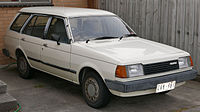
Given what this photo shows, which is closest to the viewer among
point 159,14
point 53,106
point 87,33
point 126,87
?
point 126,87

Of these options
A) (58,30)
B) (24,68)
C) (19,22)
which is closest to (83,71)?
(58,30)

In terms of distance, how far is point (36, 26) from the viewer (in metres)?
7.36

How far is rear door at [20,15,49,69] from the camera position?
7.12 metres

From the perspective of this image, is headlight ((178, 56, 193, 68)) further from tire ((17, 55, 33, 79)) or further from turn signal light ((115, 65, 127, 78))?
tire ((17, 55, 33, 79))

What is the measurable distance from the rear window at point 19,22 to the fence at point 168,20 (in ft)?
9.93

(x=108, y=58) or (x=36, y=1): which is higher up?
(x=36, y=1)

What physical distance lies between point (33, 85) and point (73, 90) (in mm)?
988

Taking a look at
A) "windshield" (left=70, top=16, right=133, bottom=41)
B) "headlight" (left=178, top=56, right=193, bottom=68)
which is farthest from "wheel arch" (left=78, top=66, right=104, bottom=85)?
"headlight" (left=178, top=56, right=193, bottom=68)

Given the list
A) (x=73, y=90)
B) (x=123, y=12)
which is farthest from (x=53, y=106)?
(x=123, y=12)

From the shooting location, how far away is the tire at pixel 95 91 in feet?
18.4

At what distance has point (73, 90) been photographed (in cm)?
705

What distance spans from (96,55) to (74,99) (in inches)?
49.1

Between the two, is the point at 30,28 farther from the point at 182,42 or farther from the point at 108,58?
the point at 182,42

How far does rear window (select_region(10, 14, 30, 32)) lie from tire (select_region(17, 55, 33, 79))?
2.28ft
